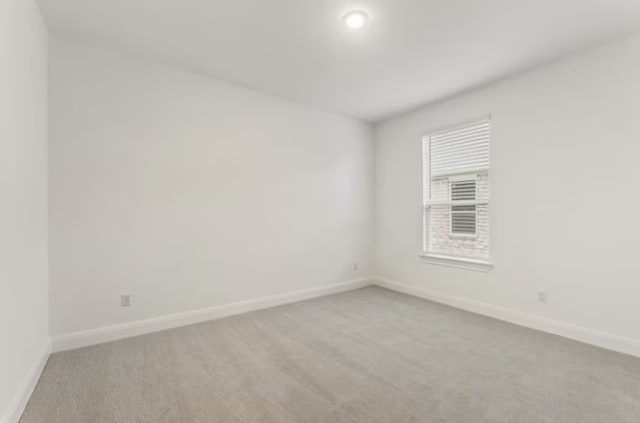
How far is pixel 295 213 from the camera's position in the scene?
4.07 meters

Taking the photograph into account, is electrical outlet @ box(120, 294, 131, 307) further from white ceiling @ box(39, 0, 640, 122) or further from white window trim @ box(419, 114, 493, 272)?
white window trim @ box(419, 114, 493, 272)

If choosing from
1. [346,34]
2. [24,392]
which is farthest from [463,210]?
[24,392]

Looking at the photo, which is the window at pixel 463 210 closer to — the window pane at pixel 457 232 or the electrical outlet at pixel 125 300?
the window pane at pixel 457 232

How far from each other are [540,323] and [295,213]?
9.84 feet

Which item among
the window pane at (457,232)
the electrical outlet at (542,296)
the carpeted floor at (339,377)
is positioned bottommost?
the carpeted floor at (339,377)

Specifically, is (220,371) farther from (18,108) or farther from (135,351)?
(18,108)

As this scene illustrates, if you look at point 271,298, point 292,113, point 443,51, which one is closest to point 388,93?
point 443,51

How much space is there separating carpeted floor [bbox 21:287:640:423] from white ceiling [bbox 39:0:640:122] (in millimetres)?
2713

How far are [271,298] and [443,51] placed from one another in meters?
3.33

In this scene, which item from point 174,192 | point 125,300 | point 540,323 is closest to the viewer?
point 125,300

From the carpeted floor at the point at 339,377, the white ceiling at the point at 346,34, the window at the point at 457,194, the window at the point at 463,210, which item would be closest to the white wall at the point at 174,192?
the white ceiling at the point at 346,34

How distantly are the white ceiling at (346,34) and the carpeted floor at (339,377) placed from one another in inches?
107

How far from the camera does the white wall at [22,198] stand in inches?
63.2

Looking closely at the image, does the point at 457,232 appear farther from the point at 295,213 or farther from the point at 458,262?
Result: the point at 295,213
